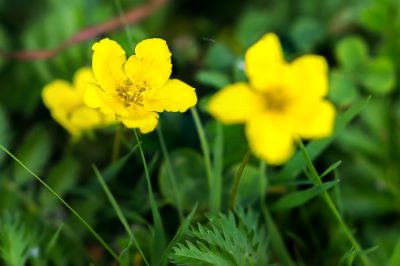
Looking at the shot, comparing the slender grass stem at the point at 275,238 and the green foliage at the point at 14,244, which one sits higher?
the green foliage at the point at 14,244

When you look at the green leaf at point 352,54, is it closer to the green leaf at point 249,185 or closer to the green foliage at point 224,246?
the green leaf at point 249,185

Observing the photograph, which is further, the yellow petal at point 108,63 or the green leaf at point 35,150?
the green leaf at point 35,150

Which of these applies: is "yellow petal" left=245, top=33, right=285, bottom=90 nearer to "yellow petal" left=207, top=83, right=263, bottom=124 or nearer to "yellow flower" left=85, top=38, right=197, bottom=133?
"yellow petal" left=207, top=83, right=263, bottom=124

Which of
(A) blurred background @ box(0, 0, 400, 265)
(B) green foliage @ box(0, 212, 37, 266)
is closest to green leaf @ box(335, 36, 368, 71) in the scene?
(A) blurred background @ box(0, 0, 400, 265)

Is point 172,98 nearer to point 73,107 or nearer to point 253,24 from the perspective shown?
point 73,107

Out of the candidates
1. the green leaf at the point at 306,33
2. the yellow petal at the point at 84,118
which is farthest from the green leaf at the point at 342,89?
the yellow petal at the point at 84,118

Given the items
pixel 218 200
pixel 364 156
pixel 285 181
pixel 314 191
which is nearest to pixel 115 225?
pixel 218 200
